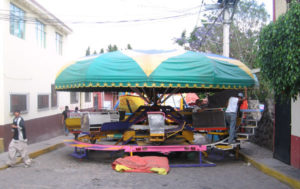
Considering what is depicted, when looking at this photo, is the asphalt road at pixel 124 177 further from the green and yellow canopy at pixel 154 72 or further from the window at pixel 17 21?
the window at pixel 17 21

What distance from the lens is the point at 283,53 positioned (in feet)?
17.3

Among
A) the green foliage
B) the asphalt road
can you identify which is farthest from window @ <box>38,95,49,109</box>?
the green foliage

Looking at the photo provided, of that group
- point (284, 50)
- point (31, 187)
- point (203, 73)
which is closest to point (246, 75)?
point (203, 73)

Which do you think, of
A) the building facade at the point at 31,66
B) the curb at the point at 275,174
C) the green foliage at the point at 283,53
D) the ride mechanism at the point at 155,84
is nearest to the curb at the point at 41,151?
the building facade at the point at 31,66

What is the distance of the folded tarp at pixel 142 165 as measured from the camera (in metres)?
8.09

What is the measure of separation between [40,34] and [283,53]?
12.9 metres

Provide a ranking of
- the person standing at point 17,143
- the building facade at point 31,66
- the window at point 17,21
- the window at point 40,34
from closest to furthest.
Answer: the person standing at point 17,143, the building facade at point 31,66, the window at point 17,21, the window at point 40,34

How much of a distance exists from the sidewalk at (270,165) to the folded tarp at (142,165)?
2802 mm

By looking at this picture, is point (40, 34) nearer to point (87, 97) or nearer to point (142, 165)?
point (87, 97)

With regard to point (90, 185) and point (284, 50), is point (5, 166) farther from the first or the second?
point (284, 50)

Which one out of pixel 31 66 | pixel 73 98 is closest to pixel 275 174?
pixel 31 66

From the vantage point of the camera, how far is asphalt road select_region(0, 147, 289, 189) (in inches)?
275

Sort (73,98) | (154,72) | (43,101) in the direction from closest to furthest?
(154,72) < (43,101) < (73,98)

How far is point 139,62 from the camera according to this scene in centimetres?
865
